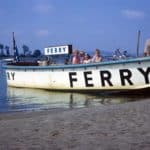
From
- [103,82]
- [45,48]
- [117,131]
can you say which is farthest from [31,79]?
[117,131]

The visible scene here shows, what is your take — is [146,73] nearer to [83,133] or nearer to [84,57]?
[84,57]

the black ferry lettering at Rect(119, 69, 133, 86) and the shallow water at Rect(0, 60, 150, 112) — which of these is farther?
the black ferry lettering at Rect(119, 69, 133, 86)

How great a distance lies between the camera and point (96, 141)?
672 cm

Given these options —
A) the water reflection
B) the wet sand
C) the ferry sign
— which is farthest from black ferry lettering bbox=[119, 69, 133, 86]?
the wet sand

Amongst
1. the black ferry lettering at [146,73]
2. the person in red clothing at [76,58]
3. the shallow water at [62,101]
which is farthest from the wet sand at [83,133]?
the person in red clothing at [76,58]

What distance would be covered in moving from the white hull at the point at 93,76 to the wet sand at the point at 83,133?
7.51 m

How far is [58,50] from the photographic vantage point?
24266 mm

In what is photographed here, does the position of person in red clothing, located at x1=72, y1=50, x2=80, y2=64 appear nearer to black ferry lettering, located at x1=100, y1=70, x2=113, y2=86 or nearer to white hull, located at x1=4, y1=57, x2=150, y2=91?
white hull, located at x1=4, y1=57, x2=150, y2=91

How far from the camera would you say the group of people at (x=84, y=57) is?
20.0m

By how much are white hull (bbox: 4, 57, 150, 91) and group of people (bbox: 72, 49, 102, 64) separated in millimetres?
796

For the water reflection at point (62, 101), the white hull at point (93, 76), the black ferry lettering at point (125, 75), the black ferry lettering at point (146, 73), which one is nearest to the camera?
the water reflection at point (62, 101)

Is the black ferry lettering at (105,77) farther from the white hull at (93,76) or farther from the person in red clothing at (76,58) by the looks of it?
the person in red clothing at (76,58)

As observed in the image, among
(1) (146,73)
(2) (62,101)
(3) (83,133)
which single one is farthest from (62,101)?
(3) (83,133)

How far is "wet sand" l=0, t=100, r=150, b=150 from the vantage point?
6484 millimetres
